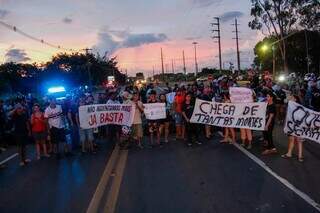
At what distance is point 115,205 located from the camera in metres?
8.95

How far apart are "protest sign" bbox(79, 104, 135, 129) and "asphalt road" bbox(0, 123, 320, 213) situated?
1.57 metres

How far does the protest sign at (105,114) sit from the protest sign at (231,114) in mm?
2067

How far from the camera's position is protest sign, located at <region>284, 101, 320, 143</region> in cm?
1255

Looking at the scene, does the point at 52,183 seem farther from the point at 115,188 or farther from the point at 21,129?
the point at 21,129

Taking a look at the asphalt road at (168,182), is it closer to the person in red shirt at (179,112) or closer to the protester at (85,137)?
the protester at (85,137)

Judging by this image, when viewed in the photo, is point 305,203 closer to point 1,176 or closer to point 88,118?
point 1,176

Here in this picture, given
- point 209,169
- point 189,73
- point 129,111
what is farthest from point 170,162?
point 189,73

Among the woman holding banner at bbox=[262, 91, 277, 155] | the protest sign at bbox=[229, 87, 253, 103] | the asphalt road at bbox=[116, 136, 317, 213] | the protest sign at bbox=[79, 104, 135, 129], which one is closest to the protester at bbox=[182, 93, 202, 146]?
the protest sign at bbox=[229, 87, 253, 103]

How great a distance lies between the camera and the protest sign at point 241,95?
16172mm

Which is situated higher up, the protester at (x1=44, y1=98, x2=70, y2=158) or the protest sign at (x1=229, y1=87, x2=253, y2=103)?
the protest sign at (x1=229, y1=87, x2=253, y2=103)

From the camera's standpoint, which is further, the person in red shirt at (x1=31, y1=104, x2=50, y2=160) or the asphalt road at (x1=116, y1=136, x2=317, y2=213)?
the person in red shirt at (x1=31, y1=104, x2=50, y2=160)

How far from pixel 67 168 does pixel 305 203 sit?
695cm

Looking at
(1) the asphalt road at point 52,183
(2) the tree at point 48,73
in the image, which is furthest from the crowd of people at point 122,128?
(2) the tree at point 48,73

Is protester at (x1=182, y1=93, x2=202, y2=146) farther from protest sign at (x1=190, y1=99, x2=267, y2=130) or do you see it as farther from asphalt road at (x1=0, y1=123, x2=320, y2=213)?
asphalt road at (x1=0, y1=123, x2=320, y2=213)
